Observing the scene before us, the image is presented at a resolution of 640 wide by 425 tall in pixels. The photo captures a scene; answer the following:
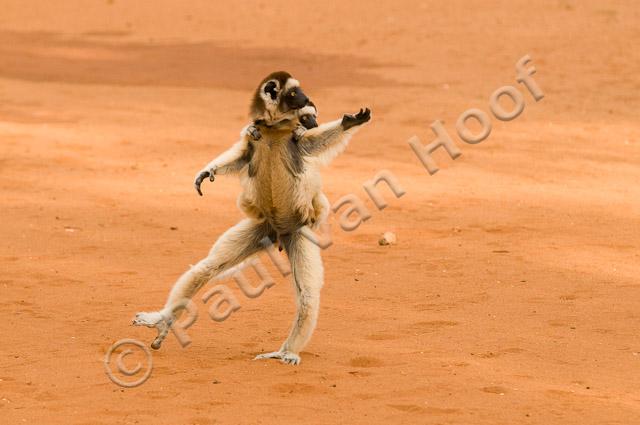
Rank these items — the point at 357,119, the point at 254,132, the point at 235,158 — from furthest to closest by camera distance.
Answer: the point at 235,158 → the point at 254,132 → the point at 357,119

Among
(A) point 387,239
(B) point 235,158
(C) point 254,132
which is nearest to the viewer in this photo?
(C) point 254,132

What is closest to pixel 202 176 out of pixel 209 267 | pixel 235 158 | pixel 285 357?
pixel 235 158

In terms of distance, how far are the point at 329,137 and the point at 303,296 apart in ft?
3.31

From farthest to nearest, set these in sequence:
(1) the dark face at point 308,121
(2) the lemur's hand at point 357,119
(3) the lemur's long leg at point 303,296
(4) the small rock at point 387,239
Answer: (4) the small rock at point 387,239, (1) the dark face at point 308,121, (3) the lemur's long leg at point 303,296, (2) the lemur's hand at point 357,119

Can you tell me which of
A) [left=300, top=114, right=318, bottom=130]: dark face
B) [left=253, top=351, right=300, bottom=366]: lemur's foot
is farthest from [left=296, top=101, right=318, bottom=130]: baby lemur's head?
[left=253, top=351, right=300, bottom=366]: lemur's foot

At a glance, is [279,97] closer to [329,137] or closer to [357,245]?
[329,137]

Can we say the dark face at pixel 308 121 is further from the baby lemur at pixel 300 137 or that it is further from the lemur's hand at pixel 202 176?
the lemur's hand at pixel 202 176

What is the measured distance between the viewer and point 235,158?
6965 mm

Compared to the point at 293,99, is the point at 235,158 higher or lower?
lower

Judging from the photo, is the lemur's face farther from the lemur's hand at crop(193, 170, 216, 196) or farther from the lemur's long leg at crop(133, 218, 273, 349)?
the lemur's long leg at crop(133, 218, 273, 349)

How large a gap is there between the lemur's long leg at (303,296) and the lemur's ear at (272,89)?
2.98ft

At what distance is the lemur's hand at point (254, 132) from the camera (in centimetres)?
685

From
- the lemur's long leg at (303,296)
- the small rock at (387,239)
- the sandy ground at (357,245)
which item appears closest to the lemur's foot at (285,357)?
the lemur's long leg at (303,296)

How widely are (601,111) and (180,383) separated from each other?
13129 mm
